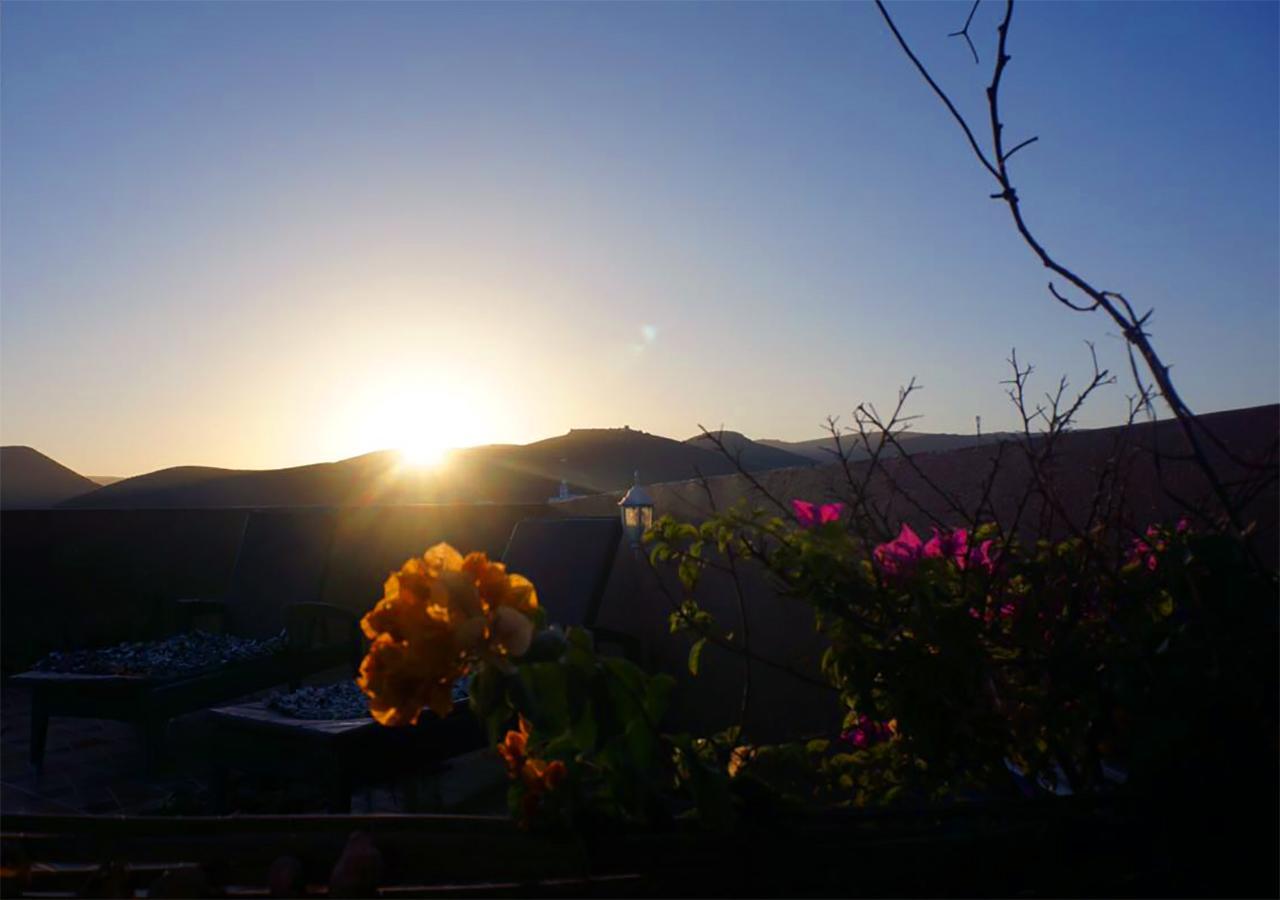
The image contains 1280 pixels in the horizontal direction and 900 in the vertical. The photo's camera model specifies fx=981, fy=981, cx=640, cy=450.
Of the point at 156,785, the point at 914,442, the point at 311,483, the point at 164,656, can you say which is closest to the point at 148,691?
the point at 156,785

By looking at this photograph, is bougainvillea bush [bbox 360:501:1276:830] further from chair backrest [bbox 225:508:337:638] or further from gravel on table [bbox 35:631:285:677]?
chair backrest [bbox 225:508:337:638]

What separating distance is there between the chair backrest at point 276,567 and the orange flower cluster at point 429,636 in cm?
472

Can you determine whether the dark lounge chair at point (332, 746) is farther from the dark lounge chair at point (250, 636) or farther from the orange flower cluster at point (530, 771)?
the orange flower cluster at point (530, 771)

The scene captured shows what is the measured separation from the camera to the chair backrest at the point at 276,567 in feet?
17.3

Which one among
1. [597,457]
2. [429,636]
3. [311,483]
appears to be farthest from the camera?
[311,483]

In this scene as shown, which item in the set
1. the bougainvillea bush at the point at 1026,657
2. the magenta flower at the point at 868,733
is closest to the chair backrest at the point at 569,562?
the magenta flower at the point at 868,733

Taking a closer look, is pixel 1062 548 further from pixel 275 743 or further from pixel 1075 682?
pixel 275 743

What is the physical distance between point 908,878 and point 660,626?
12.4ft

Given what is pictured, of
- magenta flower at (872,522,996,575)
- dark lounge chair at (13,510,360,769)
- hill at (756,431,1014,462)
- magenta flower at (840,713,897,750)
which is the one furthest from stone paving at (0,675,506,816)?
magenta flower at (872,522,996,575)

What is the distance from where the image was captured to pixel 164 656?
445cm

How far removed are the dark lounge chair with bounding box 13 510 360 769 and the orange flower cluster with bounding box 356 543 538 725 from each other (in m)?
3.57

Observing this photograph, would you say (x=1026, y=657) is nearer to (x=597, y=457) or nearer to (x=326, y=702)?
(x=326, y=702)

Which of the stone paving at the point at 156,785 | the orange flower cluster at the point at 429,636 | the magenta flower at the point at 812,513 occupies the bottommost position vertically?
the stone paving at the point at 156,785

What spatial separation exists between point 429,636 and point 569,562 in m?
3.31
